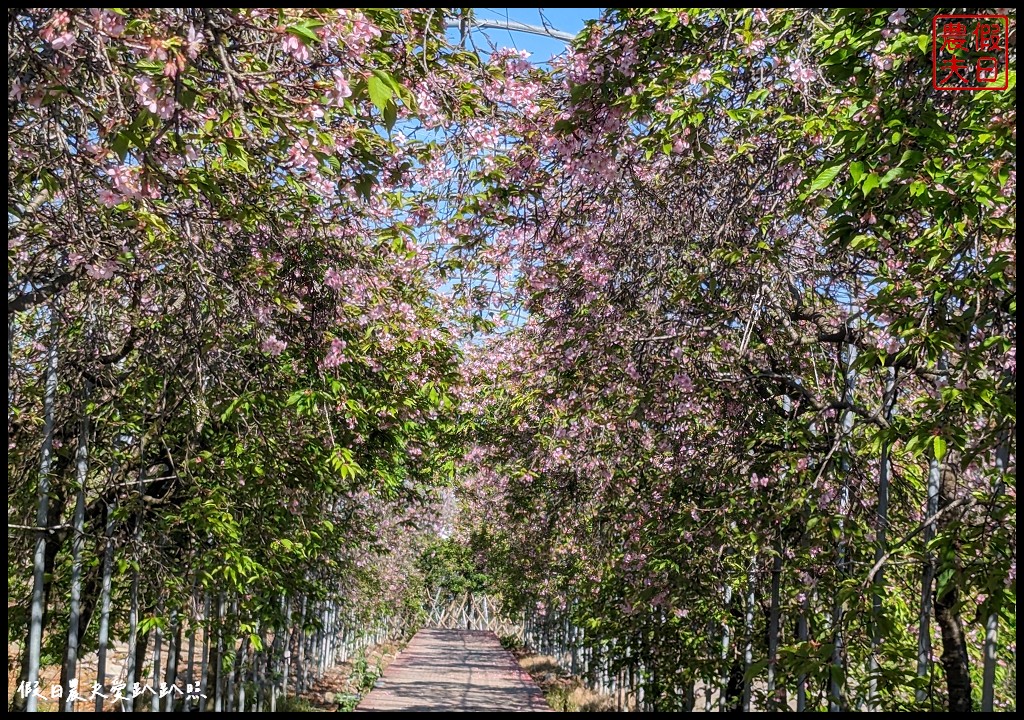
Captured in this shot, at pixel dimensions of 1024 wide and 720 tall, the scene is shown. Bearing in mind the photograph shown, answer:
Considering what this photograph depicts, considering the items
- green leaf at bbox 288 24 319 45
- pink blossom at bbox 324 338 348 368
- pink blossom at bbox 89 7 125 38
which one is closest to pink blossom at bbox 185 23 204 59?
pink blossom at bbox 89 7 125 38

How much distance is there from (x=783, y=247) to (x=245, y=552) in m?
4.36

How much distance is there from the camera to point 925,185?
3.06 m

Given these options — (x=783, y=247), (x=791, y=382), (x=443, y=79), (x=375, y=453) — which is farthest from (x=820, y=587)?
(x=375, y=453)

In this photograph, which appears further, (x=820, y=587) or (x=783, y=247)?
(x=820, y=587)

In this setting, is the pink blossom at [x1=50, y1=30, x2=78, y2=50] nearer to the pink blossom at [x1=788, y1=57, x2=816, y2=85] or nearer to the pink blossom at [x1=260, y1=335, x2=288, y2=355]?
the pink blossom at [x1=788, y1=57, x2=816, y2=85]

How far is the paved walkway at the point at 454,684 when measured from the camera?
50.5ft

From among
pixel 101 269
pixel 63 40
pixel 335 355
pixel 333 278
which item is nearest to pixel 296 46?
pixel 63 40

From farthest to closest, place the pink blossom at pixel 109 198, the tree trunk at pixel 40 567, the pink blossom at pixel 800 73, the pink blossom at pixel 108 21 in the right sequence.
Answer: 1. the tree trunk at pixel 40 567
2. the pink blossom at pixel 800 73
3. the pink blossom at pixel 109 198
4. the pink blossom at pixel 108 21

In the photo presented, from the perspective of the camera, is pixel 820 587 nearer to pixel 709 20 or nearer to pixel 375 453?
pixel 709 20

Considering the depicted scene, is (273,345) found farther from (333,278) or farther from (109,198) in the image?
(109,198)

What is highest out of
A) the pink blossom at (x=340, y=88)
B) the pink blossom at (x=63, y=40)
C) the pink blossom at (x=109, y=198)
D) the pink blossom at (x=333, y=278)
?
the pink blossom at (x=333, y=278)

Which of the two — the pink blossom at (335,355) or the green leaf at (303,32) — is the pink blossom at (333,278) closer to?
the pink blossom at (335,355)

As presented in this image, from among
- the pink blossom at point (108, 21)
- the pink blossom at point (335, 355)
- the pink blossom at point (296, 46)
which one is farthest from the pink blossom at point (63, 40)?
the pink blossom at point (335, 355)

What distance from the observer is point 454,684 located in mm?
19031
